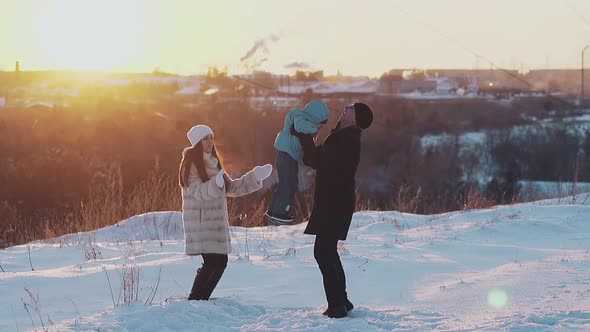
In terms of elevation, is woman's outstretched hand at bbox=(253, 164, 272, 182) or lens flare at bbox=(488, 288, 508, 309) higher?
woman's outstretched hand at bbox=(253, 164, 272, 182)

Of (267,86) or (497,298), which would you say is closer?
(497,298)

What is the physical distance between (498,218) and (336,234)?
725cm

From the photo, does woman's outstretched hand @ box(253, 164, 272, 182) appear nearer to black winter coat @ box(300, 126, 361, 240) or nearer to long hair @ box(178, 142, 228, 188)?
long hair @ box(178, 142, 228, 188)

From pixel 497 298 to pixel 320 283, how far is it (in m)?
1.80

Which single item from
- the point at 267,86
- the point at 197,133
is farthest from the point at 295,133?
the point at 267,86

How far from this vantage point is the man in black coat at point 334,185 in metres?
6.24

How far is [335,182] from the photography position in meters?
6.30

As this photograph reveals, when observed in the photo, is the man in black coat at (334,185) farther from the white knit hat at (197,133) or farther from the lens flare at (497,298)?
the lens flare at (497,298)

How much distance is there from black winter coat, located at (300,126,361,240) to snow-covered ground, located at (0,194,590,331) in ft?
2.45

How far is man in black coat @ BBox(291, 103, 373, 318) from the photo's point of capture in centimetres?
624

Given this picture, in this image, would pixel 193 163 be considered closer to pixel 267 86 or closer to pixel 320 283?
pixel 320 283

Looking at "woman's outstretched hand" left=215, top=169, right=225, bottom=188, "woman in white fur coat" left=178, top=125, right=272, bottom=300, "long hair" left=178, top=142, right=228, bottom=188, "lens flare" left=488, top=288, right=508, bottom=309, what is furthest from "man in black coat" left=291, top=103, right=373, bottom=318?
"lens flare" left=488, top=288, right=508, bottom=309

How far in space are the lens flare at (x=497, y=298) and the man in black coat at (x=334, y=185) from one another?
1.39 metres

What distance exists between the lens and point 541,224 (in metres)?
12.4
